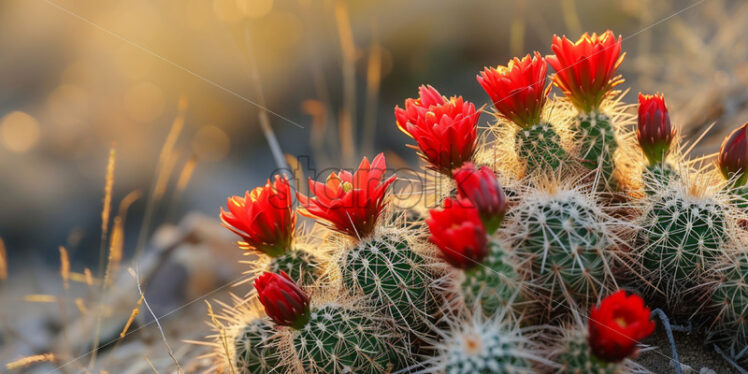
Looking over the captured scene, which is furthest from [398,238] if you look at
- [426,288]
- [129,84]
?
[129,84]

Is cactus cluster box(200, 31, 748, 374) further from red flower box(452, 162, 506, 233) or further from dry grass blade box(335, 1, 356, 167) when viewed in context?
dry grass blade box(335, 1, 356, 167)

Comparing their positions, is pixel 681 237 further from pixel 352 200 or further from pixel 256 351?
pixel 256 351

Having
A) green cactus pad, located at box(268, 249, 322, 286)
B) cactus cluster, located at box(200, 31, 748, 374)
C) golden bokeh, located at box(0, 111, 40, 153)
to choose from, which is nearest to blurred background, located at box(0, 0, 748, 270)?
golden bokeh, located at box(0, 111, 40, 153)

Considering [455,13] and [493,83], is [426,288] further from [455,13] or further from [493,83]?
[455,13]

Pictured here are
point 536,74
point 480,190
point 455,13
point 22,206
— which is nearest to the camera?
point 480,190

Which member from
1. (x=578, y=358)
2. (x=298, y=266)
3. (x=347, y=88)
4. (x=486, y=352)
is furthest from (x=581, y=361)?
(x=347, y=88)

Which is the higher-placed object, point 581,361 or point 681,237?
point 681,237

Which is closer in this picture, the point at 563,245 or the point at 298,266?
the point at 563,245
